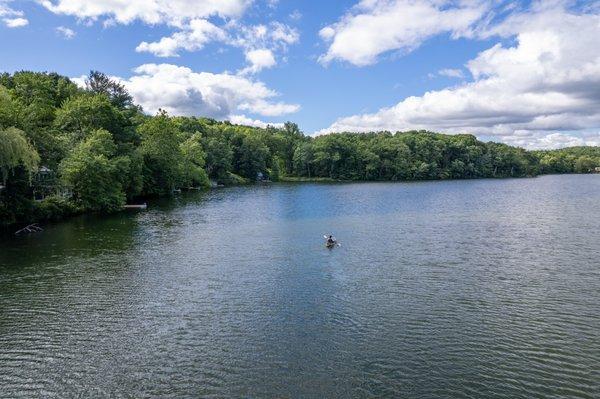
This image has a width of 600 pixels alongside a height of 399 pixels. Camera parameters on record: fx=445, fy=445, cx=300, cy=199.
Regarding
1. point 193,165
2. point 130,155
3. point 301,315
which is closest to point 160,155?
point 130,155

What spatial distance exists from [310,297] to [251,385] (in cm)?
980

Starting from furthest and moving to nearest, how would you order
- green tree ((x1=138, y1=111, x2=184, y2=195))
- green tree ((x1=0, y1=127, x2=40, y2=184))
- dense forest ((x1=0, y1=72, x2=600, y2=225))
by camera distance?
green tree ((x1=138, y1=111, x2=184, y2=195)) < dense forest ((x1=0, y1=72, x2=600, y2=225)) < green tree ((x1=0, y1=127, x2=40, y2=184))

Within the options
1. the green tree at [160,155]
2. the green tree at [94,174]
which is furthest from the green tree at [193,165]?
the green tree at [94,174]

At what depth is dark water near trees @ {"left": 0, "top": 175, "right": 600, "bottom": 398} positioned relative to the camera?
53.1 feet

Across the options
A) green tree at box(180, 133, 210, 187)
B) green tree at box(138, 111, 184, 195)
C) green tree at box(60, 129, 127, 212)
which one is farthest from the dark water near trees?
green tree at box(180, 133, 210, 187)

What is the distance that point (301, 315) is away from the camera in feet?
74.0

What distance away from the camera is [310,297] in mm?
25297

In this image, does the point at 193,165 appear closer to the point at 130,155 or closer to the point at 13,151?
the point at 130,155

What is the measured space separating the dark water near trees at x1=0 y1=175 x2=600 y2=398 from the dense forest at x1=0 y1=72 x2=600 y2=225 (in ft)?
39.5

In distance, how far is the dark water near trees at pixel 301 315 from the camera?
16.2 m

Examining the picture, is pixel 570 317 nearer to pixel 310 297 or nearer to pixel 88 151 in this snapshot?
pixel 310 297

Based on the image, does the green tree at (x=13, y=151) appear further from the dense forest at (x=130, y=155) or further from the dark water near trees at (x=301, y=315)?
the dark water near trees at (x=301, y=315)

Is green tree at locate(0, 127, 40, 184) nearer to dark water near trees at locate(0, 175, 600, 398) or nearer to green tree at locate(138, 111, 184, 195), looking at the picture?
dark water near trees at locate(0, 175, 600, 398)

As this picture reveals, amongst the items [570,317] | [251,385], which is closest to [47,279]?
[251,385]
